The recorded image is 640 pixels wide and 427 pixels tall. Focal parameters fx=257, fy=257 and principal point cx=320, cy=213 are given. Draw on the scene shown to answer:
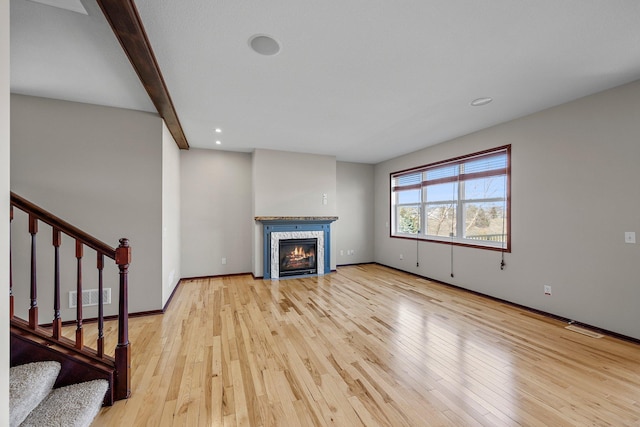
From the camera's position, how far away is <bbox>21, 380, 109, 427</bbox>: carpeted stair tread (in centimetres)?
137

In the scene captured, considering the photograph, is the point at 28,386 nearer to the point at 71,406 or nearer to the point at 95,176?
the point at 71,406

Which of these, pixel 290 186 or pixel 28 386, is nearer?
pixel 28 386

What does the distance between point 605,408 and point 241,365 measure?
2.54 metres

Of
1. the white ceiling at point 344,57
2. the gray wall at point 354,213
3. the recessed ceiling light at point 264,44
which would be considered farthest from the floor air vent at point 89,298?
the gray wall at point 354,213

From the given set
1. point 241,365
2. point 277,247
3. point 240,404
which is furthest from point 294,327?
point 277,247

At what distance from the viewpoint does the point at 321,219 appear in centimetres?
532

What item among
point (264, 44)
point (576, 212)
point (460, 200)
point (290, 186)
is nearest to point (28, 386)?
point (264, 44)

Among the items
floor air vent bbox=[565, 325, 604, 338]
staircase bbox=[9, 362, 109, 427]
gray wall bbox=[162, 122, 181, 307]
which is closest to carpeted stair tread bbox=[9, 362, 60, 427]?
staircase bbox=[9, 362, 109, 427]

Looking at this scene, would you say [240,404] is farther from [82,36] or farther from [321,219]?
[321,219]

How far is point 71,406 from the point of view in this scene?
147 centimetres

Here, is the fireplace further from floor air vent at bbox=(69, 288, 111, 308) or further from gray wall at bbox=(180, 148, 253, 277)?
floor air vent at bbox=(69, 288, 111, 308)

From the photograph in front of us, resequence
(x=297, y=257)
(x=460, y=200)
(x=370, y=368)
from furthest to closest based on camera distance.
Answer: (x=297, y=257) < (x=460, y=200) < (x=370, y=368)

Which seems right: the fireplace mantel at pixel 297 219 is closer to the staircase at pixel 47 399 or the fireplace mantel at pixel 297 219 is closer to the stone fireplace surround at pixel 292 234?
the stone fireplace surround at pixel 292 234

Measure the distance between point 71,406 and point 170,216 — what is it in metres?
2.71
